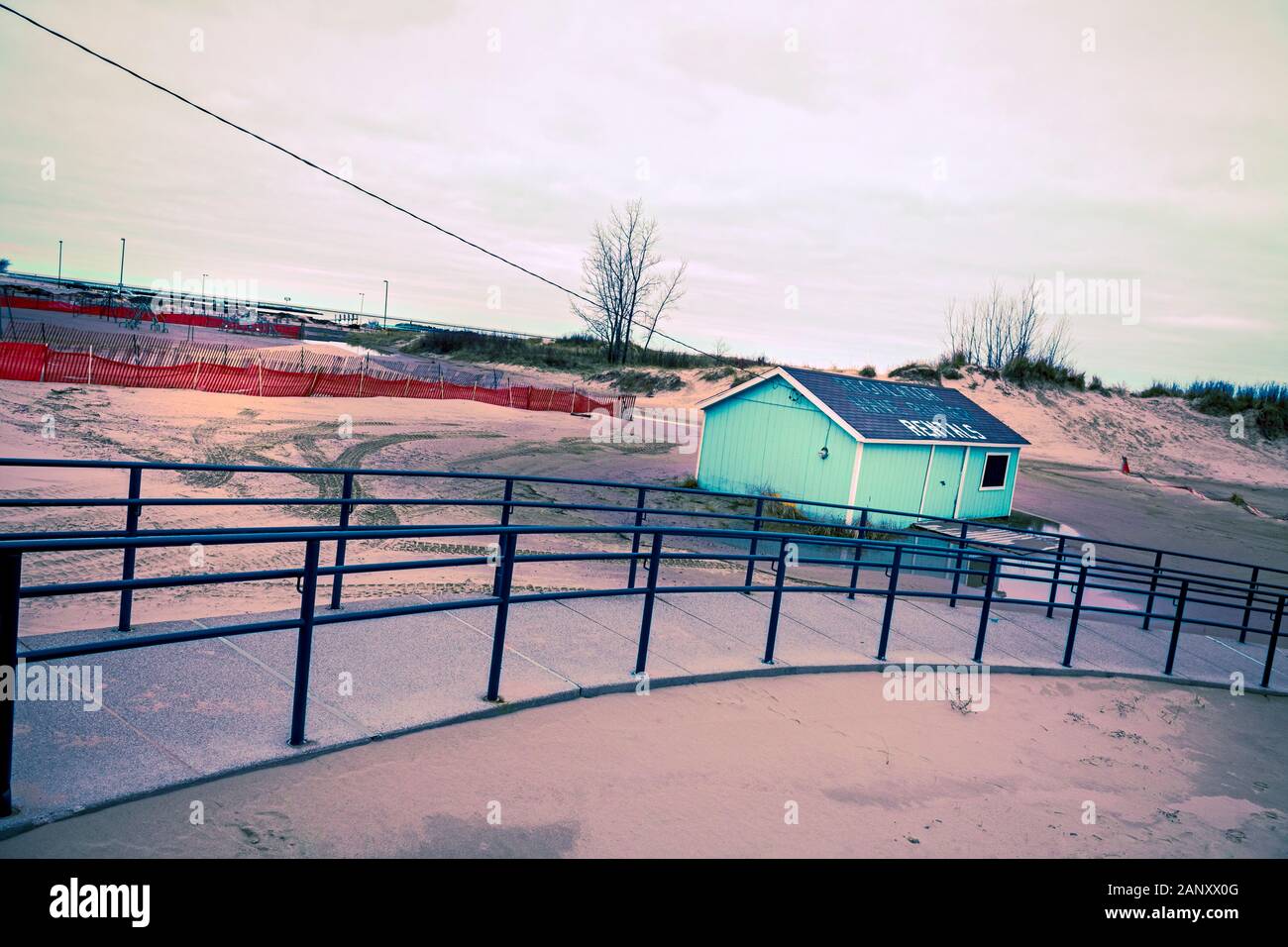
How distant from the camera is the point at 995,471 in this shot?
26906 millimetres

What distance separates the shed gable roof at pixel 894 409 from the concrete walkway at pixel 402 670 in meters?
13.4

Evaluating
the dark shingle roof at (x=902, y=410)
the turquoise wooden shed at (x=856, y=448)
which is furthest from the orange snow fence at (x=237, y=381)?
the dark shingle roof at (x=902, y=410)

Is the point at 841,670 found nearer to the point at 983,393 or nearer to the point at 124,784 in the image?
the point at 124,784

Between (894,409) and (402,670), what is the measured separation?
21.8 metres

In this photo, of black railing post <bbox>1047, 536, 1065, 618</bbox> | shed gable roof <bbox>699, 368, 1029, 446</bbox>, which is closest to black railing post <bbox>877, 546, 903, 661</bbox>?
black railing post <bbox>1047, 536, 1065, 618</bbox>

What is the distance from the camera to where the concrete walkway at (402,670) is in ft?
13.7

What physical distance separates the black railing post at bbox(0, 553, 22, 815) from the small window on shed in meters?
26.1

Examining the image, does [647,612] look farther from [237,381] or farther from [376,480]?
→ [237,381]

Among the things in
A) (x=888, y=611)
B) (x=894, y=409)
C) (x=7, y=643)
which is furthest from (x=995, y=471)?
(x=7, y=643)

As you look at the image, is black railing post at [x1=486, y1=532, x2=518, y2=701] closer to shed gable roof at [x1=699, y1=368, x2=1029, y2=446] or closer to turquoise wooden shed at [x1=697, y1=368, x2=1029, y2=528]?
turquoise wooden shed at [x1=697, y1=368, x2=1029, y2=528]

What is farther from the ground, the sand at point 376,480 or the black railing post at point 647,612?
the black railing post at point 647,612

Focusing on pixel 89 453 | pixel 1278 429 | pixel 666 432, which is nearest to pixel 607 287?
pixel 666 432

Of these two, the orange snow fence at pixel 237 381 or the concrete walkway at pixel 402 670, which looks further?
the orange snow fence at pixel 237 381

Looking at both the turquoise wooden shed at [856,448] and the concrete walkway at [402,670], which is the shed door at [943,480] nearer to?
the turquoise wooden shed at [856,448]
